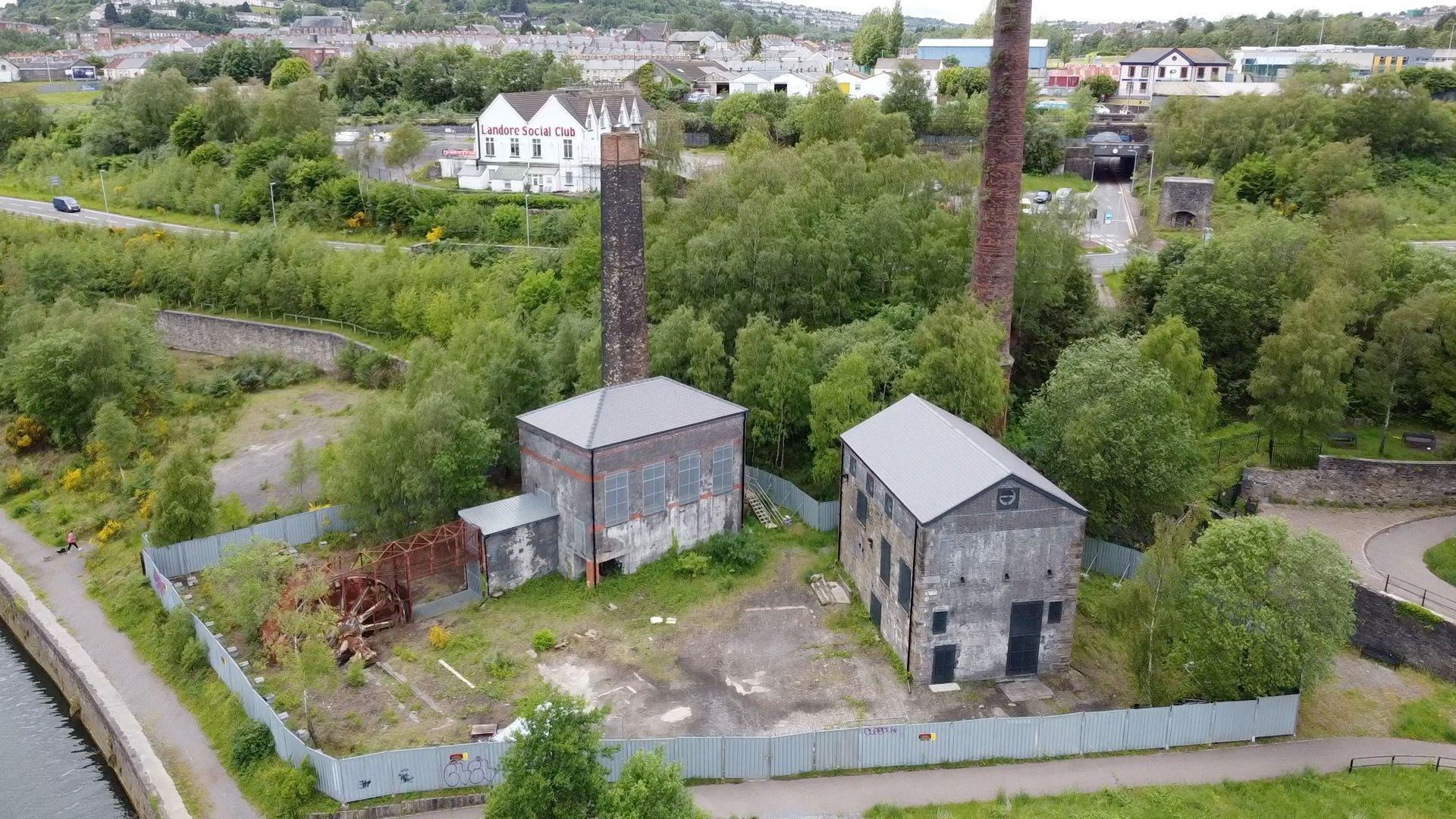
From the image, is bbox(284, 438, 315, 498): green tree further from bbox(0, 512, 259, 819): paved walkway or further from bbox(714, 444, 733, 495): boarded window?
bbox(714, 444, 733, 495): boarded window

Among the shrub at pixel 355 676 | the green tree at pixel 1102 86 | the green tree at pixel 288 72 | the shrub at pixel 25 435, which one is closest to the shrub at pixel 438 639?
the shrub at pixel 355 676

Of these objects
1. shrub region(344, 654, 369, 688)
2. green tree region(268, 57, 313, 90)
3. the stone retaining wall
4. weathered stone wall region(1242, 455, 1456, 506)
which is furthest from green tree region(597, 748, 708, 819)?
green tree region(268, 57, 313, 90)

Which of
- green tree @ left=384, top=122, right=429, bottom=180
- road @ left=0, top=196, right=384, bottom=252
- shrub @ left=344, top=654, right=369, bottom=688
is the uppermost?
green tree @ left=384, top=122, right=429, bottom=180

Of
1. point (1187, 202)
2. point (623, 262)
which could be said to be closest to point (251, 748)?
point (623, 262)

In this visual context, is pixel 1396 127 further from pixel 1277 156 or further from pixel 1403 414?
pixel 1403 414

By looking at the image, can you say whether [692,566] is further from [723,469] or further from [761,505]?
Answer: [761,505]

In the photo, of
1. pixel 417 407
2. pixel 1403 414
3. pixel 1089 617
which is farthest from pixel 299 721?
pixel 1403 414

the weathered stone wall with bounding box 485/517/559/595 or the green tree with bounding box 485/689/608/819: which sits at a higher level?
the green tree with bounding box 485/689/608/819
